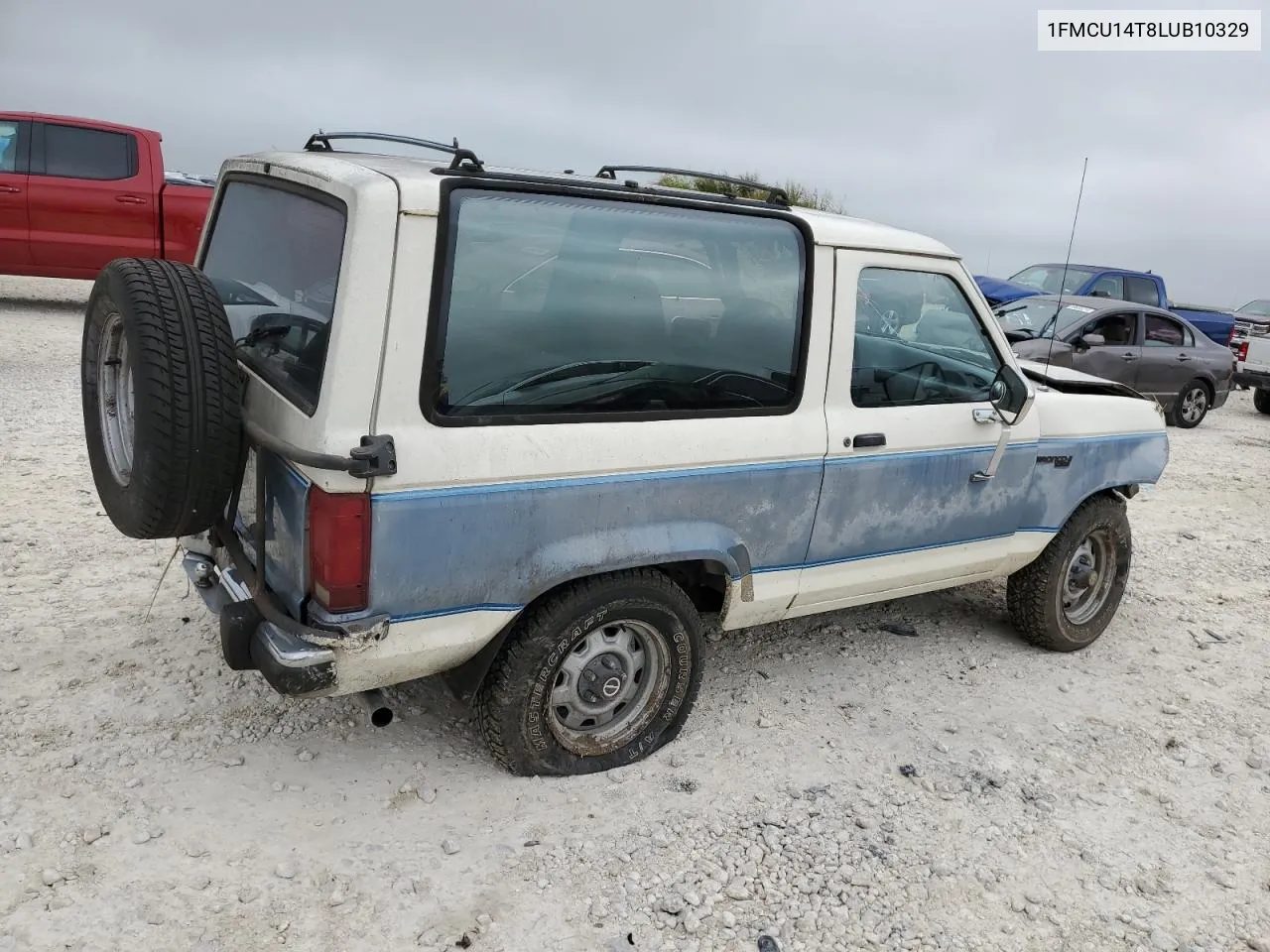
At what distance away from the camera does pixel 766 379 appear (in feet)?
10.6

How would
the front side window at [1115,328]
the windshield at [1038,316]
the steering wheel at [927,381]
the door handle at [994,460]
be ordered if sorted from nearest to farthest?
the steering wheel at [927,381] → the door handle at [994,460] → the windshield at [1038,316] → the front side window at [1115,328]

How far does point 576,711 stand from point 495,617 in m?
0.56

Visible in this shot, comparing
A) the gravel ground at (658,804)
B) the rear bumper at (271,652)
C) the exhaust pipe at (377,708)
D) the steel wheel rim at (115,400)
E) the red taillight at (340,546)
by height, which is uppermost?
the steel wheel rim at (115,400)

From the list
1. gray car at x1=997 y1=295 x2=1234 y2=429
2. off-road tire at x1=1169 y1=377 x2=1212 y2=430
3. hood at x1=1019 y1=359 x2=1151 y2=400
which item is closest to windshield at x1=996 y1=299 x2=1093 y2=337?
gray car at x1=997 y1=295 x2=1234 y2=429

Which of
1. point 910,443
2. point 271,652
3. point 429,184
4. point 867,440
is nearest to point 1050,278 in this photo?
point 910,443

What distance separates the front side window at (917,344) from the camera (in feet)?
11.4

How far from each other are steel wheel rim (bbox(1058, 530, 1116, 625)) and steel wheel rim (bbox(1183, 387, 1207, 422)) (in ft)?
26.7

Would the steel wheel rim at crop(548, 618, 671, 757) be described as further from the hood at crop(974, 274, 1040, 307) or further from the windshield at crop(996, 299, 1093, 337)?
the hood at crop(974, 274, 1040, 307)

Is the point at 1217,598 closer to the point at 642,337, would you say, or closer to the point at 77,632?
the point at 642,337

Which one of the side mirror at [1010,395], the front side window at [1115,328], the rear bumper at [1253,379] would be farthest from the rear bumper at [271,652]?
the rear bumper at [1253,379]

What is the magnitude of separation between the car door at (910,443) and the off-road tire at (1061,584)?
0.48 m

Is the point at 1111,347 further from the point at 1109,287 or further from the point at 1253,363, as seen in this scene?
the point at 1109,287

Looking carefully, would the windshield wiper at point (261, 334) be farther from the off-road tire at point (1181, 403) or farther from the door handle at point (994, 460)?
the off-road tire at point (1181, 403)

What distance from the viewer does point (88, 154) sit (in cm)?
987
